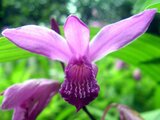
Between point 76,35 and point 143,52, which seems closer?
point 76,35

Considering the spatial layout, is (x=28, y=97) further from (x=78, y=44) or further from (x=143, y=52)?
(x=143, y=52)

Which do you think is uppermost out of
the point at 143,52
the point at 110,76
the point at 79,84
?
the point at 79,84

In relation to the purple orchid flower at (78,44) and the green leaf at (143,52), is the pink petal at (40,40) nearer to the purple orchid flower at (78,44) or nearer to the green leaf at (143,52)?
the purple orchid flower at (78,44)

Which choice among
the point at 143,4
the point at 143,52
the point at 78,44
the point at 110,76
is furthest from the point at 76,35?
the point at 110,76

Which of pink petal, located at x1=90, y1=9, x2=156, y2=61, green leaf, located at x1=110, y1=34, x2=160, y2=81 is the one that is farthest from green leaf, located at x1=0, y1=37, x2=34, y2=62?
green leaf, located at x1=110, y1=34, x2=160, y2=81

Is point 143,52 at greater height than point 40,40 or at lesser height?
lesser

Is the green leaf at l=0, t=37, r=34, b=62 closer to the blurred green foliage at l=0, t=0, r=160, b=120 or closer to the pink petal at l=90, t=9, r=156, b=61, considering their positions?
the blurred green foliage at l=0, t=0, r=160, b=120

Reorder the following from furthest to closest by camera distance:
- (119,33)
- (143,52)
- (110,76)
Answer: (110,76)
(143,52)
(119,33)
